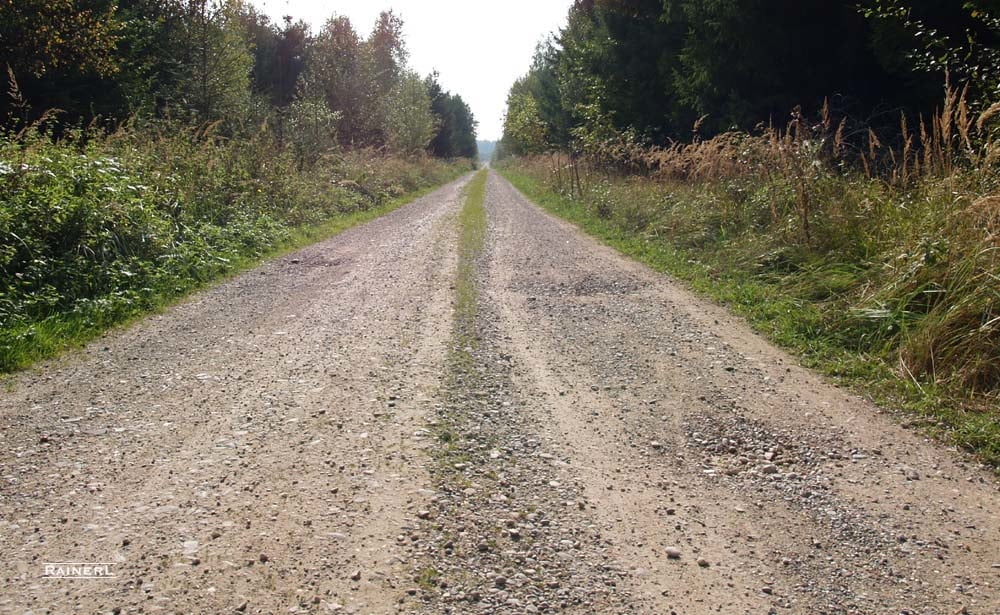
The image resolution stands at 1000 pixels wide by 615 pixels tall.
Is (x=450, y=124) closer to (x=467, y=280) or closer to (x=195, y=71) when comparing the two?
(x=195, y=71)

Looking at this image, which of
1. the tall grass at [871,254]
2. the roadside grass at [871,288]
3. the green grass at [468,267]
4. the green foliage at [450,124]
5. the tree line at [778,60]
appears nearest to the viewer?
the roadside grass at [871,288]

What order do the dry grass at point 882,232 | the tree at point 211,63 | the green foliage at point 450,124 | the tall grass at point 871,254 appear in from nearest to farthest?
the tall grass at point 871,254 < the dry grass at point 882,232 < the tree at point 211,63 < the green foliage at point 450,124

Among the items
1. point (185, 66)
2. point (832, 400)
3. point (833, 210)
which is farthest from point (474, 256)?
point (185, 66)

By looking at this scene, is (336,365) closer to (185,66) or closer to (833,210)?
(833,210)

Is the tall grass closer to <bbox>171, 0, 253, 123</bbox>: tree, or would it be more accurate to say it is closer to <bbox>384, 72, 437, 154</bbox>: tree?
<bbox>171, 0, 253, 123</bbox>: tree

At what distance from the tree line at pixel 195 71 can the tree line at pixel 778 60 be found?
9.95m

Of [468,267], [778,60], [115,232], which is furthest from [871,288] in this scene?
[115,232]

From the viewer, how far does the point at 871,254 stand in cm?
659

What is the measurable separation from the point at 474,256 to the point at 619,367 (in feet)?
18.5

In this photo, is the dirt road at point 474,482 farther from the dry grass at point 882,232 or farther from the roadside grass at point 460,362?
the dry grass at point 882,232

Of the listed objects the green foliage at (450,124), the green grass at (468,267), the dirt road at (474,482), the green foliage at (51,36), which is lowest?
the dirt road at (474,482)

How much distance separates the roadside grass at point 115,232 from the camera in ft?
20.8

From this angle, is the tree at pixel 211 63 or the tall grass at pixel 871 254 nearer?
the tall grass at pixel 871 254

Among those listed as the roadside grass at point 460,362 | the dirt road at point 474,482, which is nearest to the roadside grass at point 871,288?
the dirt road at point 474,482
